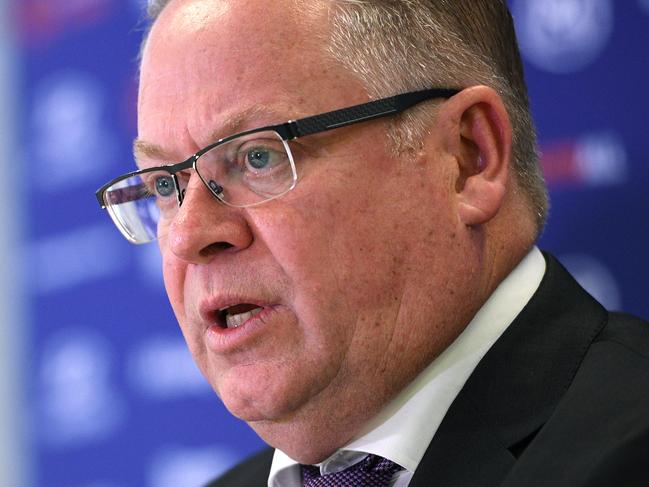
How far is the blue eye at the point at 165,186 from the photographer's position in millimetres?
1864

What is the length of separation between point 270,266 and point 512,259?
460 millimetres

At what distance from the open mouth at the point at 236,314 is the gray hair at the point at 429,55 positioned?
38cm

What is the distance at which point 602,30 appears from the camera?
2121mm

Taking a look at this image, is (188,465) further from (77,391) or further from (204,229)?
(204,229)

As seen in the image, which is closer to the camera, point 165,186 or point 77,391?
point 165,186

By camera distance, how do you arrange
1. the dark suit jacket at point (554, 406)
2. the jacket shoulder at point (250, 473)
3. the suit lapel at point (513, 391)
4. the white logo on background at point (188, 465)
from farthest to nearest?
the white logo on background at point (188, 465)
the jacket shoulder at point (250, 473)
the suit lapel at point (513, 391)
the dark suit jacket at point (554, 406)

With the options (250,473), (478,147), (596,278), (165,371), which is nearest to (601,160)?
(596,278)

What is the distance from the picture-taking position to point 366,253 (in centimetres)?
167

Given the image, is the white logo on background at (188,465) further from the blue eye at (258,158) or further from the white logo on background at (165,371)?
the blue eye at (258,158)

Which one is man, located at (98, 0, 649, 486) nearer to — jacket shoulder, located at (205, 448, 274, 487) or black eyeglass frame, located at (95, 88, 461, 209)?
black eyeglass frame, located at (95, 88, 461, 209)

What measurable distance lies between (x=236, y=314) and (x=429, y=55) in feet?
1.86

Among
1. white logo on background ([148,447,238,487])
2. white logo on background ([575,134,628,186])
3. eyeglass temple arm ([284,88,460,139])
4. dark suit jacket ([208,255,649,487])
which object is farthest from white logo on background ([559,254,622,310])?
white logo on background ([148,447,238,487])

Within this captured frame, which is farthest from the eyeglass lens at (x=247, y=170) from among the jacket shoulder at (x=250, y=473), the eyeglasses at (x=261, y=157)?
the jacket shoulder at (x=250, y=473)

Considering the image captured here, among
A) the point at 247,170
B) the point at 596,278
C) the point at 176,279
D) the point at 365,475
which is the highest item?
the point at 247,170
